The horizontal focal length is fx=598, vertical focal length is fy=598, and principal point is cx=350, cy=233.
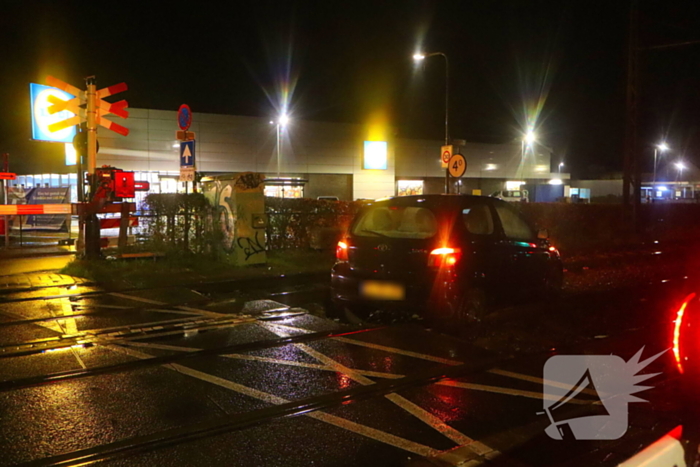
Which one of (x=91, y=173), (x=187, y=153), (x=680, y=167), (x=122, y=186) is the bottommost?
(x=122, y=186)

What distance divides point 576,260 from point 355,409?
11.6 m

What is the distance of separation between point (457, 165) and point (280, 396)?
1224cm

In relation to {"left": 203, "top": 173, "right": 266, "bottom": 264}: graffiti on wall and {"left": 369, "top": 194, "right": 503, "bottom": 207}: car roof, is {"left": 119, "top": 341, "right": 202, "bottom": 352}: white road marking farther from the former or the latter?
{"left": 203, "top": 173, "right": 266, "bottom": 264}: graffiti on wall

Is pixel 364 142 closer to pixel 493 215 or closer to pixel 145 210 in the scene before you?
pixel 145 210

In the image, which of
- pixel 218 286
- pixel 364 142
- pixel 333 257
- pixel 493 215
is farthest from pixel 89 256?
pixel 364 142

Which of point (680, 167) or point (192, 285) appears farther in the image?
point (680, 167)

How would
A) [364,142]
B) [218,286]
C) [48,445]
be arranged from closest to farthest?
1. [48,445]
2. [218,286]
3. [364,142]

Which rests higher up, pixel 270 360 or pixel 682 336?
pixel 682 336

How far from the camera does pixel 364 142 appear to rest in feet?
136

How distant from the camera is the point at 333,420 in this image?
4.69m

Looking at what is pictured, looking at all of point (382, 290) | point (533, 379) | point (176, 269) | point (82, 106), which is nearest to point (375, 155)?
point (82, 106)

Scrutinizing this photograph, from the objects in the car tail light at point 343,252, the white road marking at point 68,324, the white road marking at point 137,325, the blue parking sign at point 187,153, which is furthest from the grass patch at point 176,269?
the car tail light at point 343,252

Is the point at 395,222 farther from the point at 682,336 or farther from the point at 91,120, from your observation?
the point at 91,120

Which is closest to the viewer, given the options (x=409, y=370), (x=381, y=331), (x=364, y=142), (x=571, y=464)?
(x=571, y=464)
